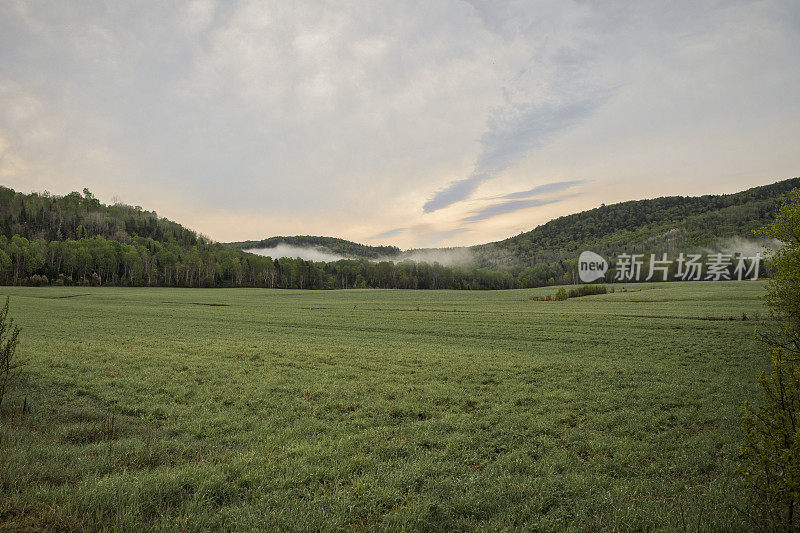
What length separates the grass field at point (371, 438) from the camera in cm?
571

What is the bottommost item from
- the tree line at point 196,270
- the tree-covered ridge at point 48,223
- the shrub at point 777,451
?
the shrub at point 777,451

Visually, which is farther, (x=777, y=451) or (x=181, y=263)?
(x=181, y=263)

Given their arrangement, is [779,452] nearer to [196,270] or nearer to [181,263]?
[196,270]

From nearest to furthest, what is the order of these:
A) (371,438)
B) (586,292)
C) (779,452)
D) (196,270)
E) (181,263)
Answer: (779,452) < (371,438) < (586,292) < (181,263) < (196,270)

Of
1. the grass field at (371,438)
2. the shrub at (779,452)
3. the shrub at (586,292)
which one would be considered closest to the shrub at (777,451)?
the shrub at (779,452)

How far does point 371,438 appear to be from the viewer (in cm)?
924

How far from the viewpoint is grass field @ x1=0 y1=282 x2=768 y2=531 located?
571cm

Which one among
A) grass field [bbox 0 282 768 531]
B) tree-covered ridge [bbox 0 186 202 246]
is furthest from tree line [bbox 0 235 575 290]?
grass field [bbox 0 282 768 531]

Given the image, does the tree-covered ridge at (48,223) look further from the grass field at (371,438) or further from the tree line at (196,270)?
the grass field at (371,438)

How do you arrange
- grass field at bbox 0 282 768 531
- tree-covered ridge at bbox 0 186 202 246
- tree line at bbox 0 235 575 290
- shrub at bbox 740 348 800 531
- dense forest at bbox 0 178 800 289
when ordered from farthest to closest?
tree-covered ridge at bbox 0 186 202 246, dense forest at bbox 0 178 800 289, tree line at bbox 0 235 575 290, grass field at bbox 0 282 768 531, shrub at bbox 740 348 800 531

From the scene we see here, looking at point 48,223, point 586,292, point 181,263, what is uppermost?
point 48,223

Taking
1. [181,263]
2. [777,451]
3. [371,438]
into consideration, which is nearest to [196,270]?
[181,263]

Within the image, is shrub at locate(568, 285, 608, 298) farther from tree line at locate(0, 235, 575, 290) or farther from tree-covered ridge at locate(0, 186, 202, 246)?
tree-covered ridge at locate(0, 186, 202, 246)

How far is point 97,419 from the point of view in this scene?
32.3ft
